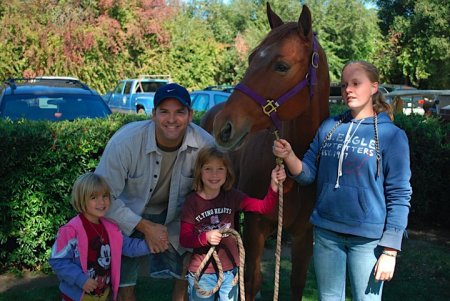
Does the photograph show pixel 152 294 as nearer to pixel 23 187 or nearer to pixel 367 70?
pixel 23 187

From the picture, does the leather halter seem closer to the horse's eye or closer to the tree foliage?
the horse's eye

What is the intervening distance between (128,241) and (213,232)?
636mm

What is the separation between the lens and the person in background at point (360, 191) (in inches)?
98.7

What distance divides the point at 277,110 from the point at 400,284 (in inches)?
126

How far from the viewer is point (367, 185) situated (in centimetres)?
256

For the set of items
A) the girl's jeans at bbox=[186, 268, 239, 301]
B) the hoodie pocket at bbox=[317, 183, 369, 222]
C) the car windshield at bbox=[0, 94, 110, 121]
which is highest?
the car windshield at bbox=[0, 94, 110, 121]

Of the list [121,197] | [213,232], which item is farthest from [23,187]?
[213,232]

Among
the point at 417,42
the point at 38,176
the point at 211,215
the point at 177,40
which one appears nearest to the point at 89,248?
the point at 211,215

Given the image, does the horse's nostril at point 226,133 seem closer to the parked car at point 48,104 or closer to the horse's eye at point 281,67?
the horse's eye at point 281,67

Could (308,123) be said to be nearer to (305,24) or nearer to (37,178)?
(305,24)

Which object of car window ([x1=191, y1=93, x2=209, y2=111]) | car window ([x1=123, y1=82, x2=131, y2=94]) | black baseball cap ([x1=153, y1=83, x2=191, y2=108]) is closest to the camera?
black baseball cap ([x1=153, y1=83, x2=191, y2=108])

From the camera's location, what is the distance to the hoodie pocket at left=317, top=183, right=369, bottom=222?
101 inches

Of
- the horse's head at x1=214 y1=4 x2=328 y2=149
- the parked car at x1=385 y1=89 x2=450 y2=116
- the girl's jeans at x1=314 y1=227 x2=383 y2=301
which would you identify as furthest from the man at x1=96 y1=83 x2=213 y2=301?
the parked car at x1=385 y1=89 x2=450 y2=116

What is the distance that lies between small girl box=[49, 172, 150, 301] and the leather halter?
1.05 m
